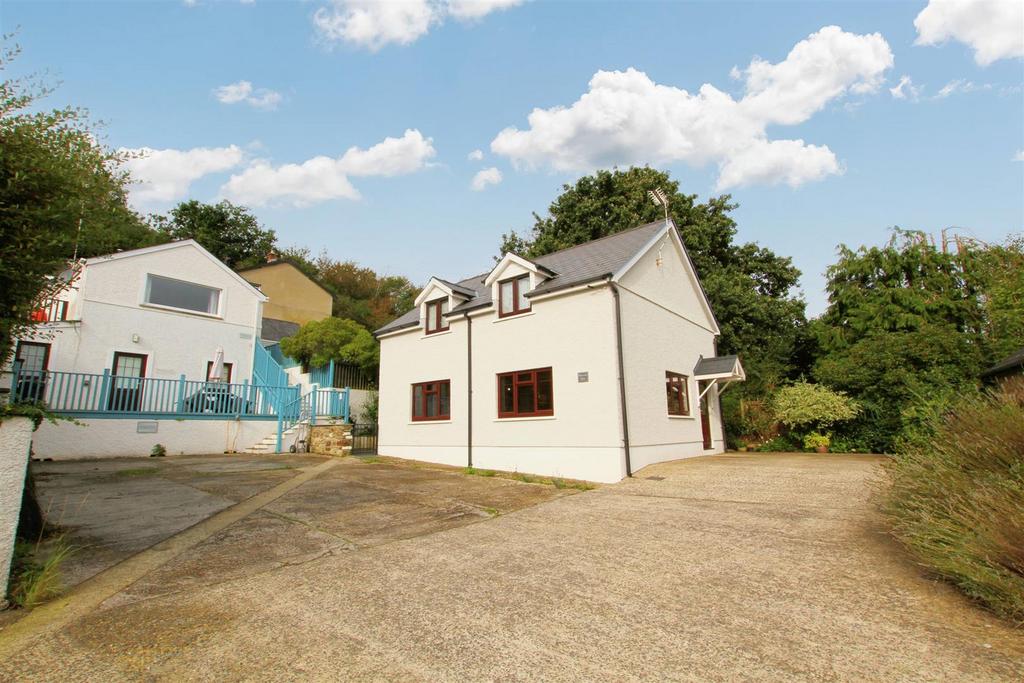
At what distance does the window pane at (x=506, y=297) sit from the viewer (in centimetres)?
1519

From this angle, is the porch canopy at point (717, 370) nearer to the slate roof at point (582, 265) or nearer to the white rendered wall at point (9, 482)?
the slate roof at point (582, 265)

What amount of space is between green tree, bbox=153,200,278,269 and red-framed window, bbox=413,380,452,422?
33.4 m

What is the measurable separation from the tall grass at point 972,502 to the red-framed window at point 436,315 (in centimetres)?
1343

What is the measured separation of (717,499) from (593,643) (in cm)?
622

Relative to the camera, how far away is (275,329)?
101 ft

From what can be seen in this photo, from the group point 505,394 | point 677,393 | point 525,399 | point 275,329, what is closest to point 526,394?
point 525,399

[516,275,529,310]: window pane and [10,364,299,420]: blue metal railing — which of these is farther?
[516,275,529,310]: window pane

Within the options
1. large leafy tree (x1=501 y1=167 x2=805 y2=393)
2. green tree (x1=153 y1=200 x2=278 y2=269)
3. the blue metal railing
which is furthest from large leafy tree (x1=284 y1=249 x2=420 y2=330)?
the blue metal railing

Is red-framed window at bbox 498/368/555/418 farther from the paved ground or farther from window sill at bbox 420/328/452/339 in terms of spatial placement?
the paved ground

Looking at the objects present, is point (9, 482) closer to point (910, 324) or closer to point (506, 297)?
point (506, 297)

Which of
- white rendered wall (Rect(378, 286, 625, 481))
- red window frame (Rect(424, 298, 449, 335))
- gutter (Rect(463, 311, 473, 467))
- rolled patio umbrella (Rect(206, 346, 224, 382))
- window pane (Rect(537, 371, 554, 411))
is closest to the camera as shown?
white rendered wall (Rect(378, 286, 625, 481))

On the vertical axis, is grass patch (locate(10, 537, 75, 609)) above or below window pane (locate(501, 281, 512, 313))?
below

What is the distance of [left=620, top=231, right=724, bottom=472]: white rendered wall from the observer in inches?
515

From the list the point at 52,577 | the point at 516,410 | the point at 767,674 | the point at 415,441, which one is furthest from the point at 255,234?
the point at 767,674
